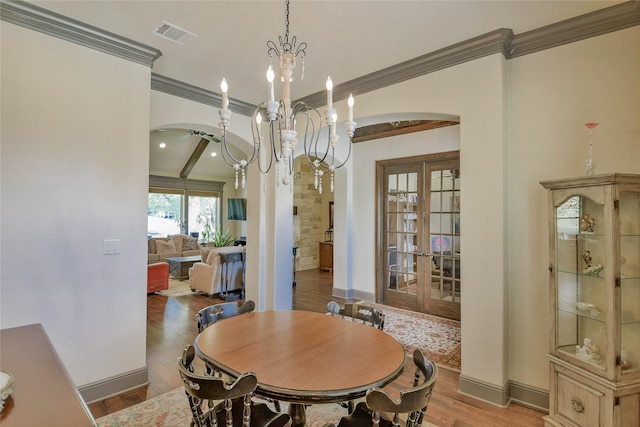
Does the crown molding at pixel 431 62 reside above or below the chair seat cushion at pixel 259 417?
above

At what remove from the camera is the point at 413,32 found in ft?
8.11

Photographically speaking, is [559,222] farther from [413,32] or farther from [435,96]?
[413,32]

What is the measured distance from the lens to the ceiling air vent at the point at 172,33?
2.43 metres

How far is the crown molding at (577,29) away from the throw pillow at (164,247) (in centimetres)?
838

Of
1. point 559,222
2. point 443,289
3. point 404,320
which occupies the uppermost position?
point 559,222

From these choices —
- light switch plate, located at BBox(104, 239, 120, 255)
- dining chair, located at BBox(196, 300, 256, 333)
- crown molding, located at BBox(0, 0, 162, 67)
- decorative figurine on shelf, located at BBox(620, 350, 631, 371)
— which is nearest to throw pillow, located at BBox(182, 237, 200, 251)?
light switch plate, located at BBox(104, 239, 120, 255)

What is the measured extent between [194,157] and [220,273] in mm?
5135

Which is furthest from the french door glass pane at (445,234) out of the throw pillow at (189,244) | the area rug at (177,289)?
the throw pillow at (189,244)

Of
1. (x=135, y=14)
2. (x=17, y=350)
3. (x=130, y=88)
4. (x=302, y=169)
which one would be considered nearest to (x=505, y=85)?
(x=135, y=14)

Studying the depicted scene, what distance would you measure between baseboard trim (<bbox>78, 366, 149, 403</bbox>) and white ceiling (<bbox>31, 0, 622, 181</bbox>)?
9.19ft

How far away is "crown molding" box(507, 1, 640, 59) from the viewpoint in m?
2.13

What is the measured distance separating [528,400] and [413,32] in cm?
301

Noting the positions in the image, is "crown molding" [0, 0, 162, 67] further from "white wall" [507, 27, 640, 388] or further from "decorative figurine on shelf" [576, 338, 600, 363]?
"decorative figurine on shelf" [576, 338, 600, 363]

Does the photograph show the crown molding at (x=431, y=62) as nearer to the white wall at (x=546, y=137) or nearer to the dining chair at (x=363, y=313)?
the white wall at (x=546, y=137)
